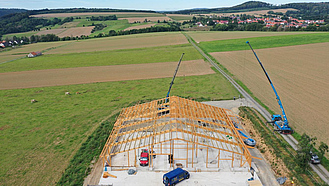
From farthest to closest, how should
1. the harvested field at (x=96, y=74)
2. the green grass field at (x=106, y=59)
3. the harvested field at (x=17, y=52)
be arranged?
the harvested field at (x=17, y=52) → the green grass field at (x=106, y=59) → the harvested field at (x=96, y=74)

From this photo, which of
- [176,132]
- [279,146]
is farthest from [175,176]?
[279,146]

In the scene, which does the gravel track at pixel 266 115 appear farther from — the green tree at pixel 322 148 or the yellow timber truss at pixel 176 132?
the yellow timber truss at pixel 176 132

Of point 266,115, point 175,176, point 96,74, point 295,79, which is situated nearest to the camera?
point 175,176

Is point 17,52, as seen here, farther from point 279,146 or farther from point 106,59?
point 279,146

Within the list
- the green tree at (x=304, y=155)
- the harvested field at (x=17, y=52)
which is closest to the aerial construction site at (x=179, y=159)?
the green tree at (x=304, y=155)

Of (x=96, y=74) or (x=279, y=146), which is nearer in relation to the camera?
(x=279, y=146)

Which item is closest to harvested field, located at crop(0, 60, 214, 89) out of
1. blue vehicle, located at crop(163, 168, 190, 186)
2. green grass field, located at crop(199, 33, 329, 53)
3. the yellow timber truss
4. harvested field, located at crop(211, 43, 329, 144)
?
harvested field, located at crop(211, 43, 329, 144)

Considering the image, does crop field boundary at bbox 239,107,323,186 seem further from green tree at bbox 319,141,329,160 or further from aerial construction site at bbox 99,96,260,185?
aerial construction site at bbox 99,96,260,185

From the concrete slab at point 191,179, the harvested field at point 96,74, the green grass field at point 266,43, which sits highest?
the green grass field at point 266,43
